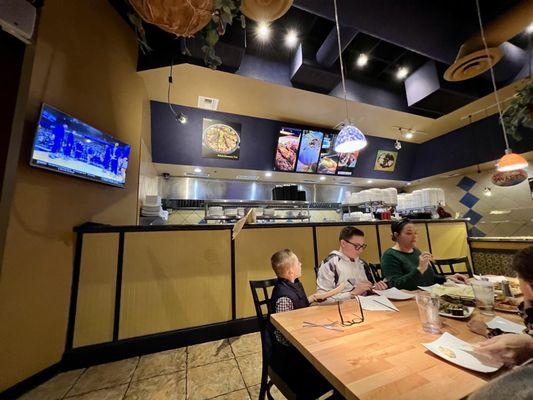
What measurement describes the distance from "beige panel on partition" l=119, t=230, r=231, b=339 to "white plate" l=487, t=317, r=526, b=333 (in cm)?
234

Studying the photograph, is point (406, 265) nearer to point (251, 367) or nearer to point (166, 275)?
point (251, 367)

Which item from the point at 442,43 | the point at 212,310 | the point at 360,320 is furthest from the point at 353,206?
the point at 360,320

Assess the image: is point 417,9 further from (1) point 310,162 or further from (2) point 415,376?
(2) point 415,376

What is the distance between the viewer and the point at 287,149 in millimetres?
5258

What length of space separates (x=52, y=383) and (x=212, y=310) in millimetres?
1448

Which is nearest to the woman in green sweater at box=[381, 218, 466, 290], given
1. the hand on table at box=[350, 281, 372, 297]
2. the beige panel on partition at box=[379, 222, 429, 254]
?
the hand on table at box=[350, 281, 372, 297]

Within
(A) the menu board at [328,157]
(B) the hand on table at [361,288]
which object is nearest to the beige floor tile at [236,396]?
(B) the hand on table at [361,288]

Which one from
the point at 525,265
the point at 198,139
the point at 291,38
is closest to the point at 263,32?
the point at 291,38

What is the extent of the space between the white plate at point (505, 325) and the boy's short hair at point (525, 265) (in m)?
0.25

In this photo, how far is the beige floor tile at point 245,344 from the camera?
231 centimetres

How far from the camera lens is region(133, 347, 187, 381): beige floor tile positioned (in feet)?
6.52

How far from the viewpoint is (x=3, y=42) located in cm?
164

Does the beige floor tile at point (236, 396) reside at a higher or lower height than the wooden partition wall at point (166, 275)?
lower

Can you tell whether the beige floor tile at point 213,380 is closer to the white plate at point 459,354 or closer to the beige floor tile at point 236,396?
the beige floor tile at point 236,396
